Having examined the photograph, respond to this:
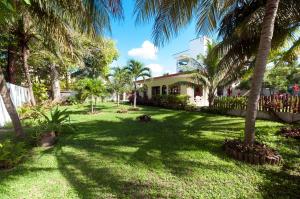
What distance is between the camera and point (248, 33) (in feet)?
24.7

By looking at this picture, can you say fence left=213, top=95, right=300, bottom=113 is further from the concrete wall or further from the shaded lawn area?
the shaded lawn area

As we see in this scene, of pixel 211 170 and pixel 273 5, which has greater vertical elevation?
pixel 273 5

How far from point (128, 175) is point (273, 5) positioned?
511 cm

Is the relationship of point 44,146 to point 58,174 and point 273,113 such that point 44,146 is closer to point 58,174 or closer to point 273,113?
point 58,174

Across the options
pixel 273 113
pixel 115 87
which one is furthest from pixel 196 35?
pixel 115 87

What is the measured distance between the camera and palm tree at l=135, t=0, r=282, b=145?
5.24 meters

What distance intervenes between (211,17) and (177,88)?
15.8 metres

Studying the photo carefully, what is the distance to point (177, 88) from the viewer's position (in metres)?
22.8

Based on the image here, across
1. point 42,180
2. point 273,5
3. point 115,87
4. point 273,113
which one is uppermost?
point 273,5

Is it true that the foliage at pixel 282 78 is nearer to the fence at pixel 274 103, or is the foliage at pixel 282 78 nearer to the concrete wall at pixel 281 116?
the fence at pixel 274 103

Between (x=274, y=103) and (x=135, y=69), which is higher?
(x=135, y=69)

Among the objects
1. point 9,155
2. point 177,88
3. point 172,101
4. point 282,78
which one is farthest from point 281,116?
point 282,78

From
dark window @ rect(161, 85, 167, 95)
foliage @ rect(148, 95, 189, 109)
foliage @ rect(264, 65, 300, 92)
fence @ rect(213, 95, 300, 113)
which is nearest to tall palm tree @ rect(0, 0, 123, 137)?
fence @ rect(213, 95, 300, 113)

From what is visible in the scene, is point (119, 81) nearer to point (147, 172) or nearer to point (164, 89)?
point (164, 89)
